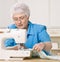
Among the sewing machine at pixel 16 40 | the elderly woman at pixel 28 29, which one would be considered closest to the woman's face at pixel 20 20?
the elderly woman at pixel 28 29

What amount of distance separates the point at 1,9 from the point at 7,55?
2.10 metres

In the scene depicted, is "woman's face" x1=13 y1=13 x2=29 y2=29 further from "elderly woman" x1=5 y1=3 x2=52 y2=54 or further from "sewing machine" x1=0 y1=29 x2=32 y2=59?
"sewing machine" x1=0 y1=29 x2=32 y2=59

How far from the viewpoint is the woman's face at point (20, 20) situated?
7.22 feet

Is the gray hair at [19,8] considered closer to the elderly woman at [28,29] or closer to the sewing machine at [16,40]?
the elderly woman at [28,29]

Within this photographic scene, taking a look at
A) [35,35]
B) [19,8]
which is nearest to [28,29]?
[35,35]

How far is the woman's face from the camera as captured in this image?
220 cm

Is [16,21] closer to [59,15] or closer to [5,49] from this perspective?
[5,49]

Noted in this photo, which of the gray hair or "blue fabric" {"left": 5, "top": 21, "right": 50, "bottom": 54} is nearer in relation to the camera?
the gray hair

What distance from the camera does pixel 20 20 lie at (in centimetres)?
225

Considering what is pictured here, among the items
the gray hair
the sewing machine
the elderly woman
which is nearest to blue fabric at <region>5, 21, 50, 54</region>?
the elderly woman

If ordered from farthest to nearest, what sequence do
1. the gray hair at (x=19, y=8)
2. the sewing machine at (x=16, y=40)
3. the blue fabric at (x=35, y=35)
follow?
the blue fabric at (x=35, y=35) < the gray hair at (x=19, y=8) < the sewing machine at (x=16, y=40)

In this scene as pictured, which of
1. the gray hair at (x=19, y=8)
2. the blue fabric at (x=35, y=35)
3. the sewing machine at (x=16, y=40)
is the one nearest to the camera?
the sewing machine at (x=16, y=40)

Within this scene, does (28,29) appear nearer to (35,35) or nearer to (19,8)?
(35,35)

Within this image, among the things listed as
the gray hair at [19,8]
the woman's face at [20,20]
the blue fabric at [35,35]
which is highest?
the gray hair at [19,8]
